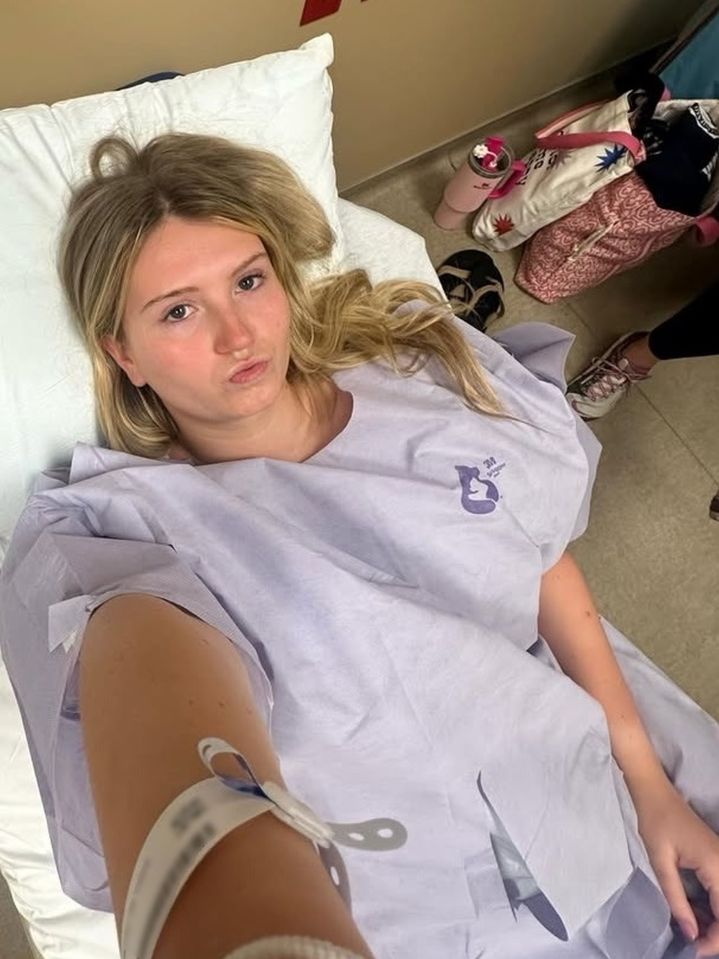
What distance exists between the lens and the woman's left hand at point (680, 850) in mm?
910

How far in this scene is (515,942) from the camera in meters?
0.88

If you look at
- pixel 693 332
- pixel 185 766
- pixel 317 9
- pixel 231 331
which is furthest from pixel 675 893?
pixel 317 9

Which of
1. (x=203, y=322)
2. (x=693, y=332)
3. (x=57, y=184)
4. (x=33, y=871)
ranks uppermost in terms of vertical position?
(x=57, y=184)

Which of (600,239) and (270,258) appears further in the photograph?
(600,239)

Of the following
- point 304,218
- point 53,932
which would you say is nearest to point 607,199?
point 304,218

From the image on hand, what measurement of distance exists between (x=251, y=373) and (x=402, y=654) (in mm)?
334

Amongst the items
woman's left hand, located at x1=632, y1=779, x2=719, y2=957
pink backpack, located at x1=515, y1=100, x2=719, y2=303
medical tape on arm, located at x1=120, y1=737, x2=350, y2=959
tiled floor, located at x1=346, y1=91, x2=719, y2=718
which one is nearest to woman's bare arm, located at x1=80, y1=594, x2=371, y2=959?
medical tape on arm, located at x1=120, y1=737, x2=350, y2=959

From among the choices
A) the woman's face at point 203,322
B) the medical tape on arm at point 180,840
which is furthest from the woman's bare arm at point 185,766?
the woman's face at point 203,322

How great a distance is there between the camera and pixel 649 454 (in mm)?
1670

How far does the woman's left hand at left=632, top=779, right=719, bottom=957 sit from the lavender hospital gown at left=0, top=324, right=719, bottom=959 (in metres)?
0.03

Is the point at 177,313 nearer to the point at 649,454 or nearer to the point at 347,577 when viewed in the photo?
the point at 347,577

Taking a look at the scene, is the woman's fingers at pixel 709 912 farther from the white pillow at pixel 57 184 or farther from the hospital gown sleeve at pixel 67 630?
Answer: the white pillow at pixel 57 184

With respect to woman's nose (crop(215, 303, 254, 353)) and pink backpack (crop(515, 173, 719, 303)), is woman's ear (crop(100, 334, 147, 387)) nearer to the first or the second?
woman's nose (crop(215, 303, 254, 353))

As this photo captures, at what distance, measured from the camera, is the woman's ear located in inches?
33.6
